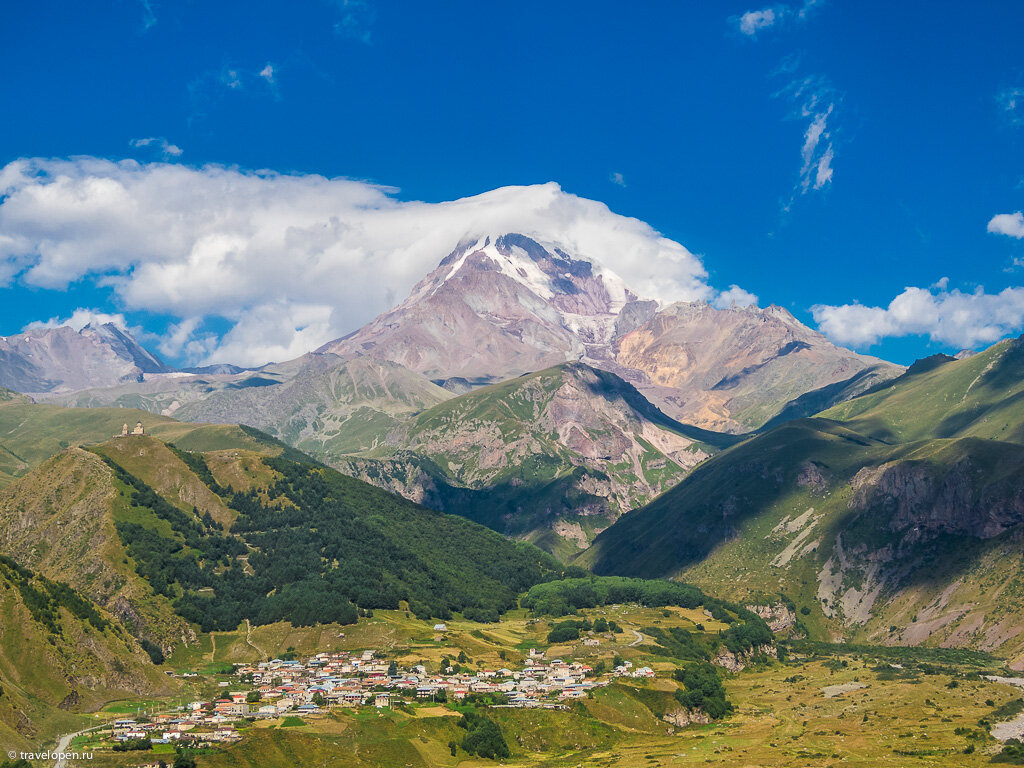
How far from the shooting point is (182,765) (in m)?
155

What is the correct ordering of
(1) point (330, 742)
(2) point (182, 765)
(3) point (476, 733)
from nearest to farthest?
(2) point (182, 765), (1) point (330, 742), (3) point (476, 733)

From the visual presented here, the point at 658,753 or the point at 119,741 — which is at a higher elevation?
the point at 119,741

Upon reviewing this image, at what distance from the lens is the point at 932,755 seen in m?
179

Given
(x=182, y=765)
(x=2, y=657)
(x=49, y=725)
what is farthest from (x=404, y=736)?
(x=2, y=657)

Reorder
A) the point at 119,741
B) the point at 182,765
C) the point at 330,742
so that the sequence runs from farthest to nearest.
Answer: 1. the point at 330,742
2. the point at 119,741
3. the point at 182,765

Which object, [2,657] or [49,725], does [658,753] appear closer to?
[49,725]

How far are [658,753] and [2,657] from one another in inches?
5421

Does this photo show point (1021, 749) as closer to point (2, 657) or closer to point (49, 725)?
point (49, 725)

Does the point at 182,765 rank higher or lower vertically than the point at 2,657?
lower

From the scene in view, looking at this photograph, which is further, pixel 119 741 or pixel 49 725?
pixel 49 725

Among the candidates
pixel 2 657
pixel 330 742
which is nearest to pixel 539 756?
pixel 330 742

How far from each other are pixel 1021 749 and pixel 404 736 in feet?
376

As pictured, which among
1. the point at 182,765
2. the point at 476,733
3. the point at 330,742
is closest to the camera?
the point at 182,765

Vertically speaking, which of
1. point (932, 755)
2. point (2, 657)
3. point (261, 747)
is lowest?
point (932, 755)
